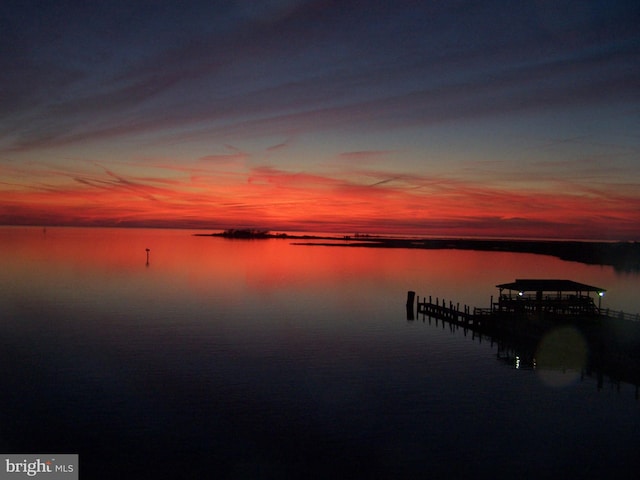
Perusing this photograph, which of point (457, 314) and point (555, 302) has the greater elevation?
point (555, 302)

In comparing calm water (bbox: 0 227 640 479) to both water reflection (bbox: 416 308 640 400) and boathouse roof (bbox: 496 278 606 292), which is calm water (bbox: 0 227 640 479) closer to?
water reflection (bbox: 416 308 640 400)

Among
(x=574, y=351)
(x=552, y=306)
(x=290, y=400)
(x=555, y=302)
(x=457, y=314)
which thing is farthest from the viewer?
(x=457, y=314)

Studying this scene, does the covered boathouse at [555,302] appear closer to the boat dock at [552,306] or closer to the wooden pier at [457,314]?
the boat dock at [552,306]

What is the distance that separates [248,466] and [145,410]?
740 centimetres

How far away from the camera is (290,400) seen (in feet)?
89.0

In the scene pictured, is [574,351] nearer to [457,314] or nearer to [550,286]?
[550,286]

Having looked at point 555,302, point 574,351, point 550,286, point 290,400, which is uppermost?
point 550,286

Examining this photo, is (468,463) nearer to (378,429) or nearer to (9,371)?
(378,429)

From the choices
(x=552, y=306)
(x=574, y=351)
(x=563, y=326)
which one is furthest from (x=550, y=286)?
(x=574, y=351)

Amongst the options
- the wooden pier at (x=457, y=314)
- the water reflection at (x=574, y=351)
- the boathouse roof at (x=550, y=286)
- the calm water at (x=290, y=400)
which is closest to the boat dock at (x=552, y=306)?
the boathouse roof at (x=550, y=286)

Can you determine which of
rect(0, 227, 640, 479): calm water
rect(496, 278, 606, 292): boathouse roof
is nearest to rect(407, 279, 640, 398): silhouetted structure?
rect(496, 278, 606, 292): boathouse roof

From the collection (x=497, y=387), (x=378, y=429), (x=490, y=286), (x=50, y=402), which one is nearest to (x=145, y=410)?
(x=50, y=402)

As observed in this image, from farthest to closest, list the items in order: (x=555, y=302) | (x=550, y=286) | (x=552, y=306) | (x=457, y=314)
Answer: (x=457, y=314) < (x=550, y=286) < (x=555, y=302) < (x=552, y=306)

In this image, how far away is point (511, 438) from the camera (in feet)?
74.9
